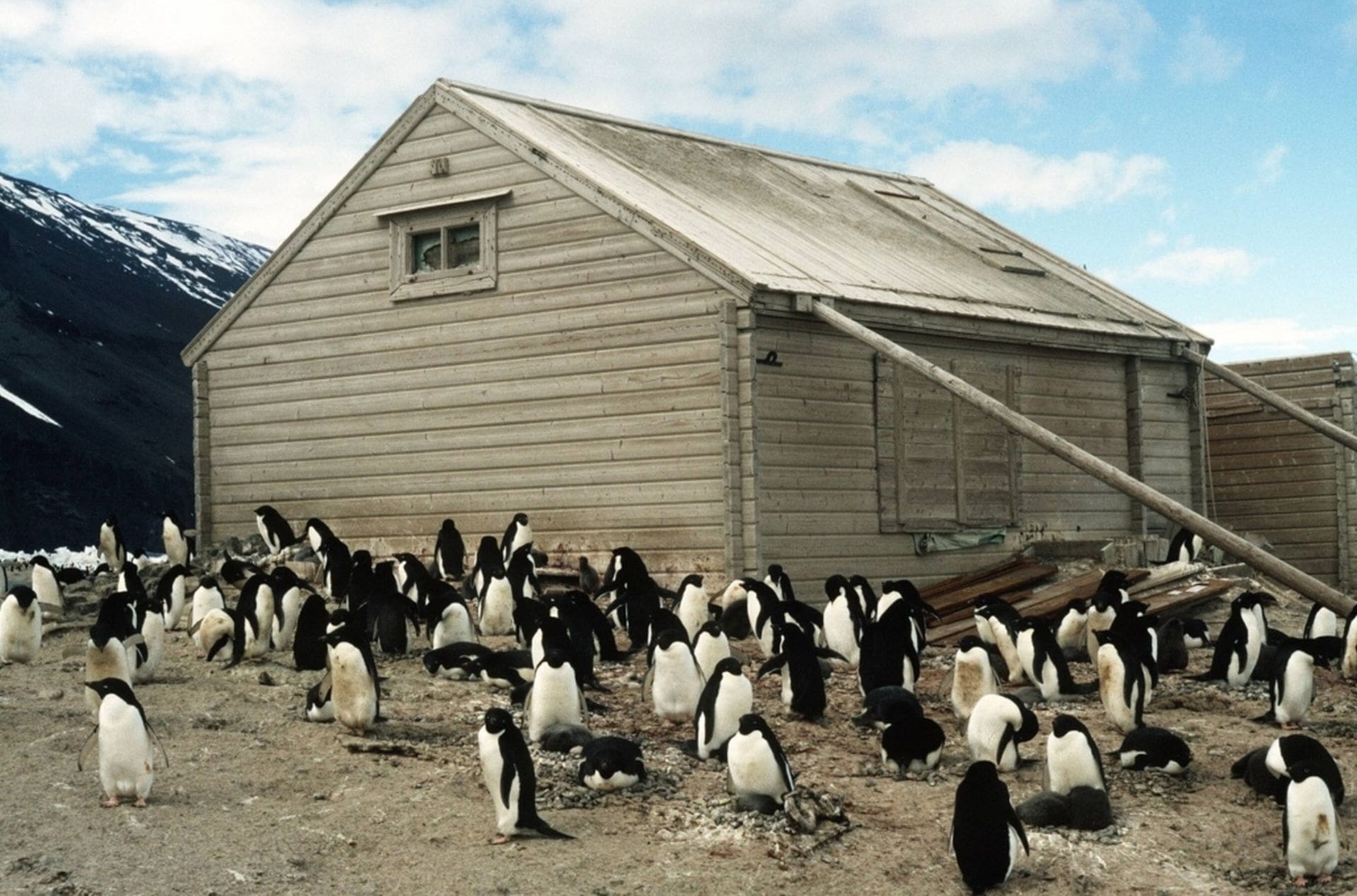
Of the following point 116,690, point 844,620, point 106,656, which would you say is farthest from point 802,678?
point 106,656

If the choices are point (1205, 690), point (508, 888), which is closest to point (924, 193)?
point (1205, 690)

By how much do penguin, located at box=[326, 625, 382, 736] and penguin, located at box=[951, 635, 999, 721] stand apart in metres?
4.45

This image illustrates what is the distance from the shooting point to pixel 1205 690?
14.7 m

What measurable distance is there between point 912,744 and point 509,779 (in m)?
3.07

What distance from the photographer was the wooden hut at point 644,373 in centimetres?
1867

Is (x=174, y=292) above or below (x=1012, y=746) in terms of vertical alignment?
above

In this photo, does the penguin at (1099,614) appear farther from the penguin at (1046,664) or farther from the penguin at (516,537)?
the penguin at (516,537)

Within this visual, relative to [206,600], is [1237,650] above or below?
below

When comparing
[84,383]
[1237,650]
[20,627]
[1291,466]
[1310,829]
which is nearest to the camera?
[1310,829]

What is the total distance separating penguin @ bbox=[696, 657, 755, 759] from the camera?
11.8 metres

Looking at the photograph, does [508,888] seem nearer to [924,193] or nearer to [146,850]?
[146,850]

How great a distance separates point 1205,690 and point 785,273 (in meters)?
6.85

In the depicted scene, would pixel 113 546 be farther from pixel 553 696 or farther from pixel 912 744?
pixel 912 744

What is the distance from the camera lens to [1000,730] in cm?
1154
